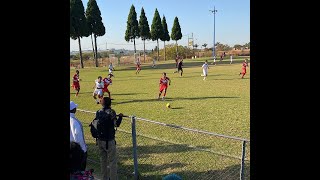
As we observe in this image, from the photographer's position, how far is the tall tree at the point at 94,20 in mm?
59688

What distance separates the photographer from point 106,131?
6.30m

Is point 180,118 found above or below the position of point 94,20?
below

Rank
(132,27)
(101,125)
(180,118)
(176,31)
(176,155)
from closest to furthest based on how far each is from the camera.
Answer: (101,125)
(176,155)
(180,118)
(132,27)
(176,31)

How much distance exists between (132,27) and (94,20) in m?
11.7

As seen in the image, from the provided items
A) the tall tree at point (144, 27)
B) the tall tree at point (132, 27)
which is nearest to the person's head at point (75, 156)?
the tall tree at point (132, 27)

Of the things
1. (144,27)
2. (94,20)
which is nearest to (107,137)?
(94,20)

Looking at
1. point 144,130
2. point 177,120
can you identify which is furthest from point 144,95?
point 144,130

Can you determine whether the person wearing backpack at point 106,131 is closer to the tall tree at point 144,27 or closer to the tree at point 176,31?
the tall tree at point 144,27

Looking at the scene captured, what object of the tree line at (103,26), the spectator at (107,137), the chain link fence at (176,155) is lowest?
the chain link fence at (176,155)

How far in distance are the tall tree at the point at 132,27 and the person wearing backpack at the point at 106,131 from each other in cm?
6431

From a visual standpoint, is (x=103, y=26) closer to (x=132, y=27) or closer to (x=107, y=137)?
(x=132, y=27)
